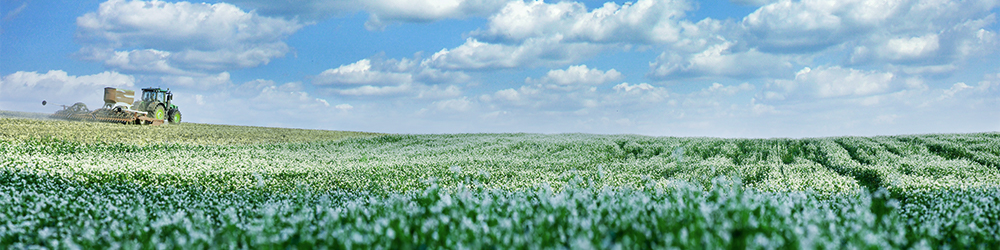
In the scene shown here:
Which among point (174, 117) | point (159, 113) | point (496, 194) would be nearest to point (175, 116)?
point (174, 117)

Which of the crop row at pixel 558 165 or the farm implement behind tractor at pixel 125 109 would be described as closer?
the crop row at pixel 558 165

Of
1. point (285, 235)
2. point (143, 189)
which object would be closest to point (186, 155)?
point (143, 189)

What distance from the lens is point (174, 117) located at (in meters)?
47.1

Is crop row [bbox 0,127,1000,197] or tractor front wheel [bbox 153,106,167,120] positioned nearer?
crop row [bbox 0,127,1000,197]

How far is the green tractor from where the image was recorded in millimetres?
42875

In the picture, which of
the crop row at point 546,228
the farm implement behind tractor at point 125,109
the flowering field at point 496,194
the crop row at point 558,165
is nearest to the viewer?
the crop row at point 546,228

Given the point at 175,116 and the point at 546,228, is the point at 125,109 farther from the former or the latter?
the point at 546,228

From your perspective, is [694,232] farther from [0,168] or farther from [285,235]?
[0,168]

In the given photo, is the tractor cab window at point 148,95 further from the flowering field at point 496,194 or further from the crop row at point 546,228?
the crop row at point 546,228

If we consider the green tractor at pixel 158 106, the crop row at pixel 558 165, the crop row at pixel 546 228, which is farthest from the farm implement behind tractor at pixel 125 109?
the crop row at pixel 546 228

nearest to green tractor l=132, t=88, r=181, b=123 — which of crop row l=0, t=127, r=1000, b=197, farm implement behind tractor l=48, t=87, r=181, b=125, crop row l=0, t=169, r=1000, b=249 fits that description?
farm implement behind tractor l=48, t=87, r=181, b=125

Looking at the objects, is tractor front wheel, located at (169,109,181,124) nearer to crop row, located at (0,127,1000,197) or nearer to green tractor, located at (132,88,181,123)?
green tractor, located at (132,88,181,123)

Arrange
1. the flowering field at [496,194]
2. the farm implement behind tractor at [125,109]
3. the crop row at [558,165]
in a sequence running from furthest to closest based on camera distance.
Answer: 1. the farm implement behind tractor at [125,109]
2. the crop row at [558,165]
3. the flowering field at [496,194]

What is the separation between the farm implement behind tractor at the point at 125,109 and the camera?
132 feet
